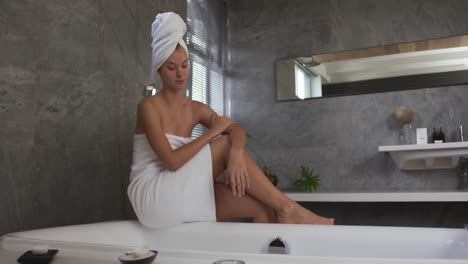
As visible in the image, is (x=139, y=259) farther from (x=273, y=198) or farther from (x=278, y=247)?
(x=273, y=198)

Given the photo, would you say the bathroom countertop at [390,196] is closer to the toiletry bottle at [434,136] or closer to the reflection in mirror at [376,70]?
the toiletry bottle at [434,136]

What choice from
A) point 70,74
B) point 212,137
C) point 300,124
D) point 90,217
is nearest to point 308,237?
point 212,137

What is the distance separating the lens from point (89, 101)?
2430mm

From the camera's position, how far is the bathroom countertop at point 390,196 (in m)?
2.62

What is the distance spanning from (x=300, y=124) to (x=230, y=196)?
1920mm

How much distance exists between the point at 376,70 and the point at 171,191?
2.38 metres

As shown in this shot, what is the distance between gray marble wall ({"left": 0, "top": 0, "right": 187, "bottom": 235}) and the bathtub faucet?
117 centimetres

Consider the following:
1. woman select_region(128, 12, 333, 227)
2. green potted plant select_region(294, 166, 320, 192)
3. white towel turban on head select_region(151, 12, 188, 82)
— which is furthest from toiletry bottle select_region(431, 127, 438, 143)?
white towel turban on head select_region(151, 12, 188, 82)

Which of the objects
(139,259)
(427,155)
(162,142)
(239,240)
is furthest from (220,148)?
(427,155)

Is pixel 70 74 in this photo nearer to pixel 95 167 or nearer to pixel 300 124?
pixel 95 167

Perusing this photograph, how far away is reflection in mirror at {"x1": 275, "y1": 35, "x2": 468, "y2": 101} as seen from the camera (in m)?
3.32

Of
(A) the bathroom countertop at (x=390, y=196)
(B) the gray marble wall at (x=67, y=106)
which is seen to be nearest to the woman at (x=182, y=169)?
(B) the gray marble wall at (x=67, y=106)

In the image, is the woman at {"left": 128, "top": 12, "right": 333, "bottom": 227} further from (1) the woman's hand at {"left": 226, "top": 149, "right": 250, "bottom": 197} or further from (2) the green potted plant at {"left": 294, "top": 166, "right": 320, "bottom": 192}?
(2) the green potted plant at {"left": 294, "top": 166, "right": 320, "bottom": 192}

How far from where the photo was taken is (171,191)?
70.2 inches
